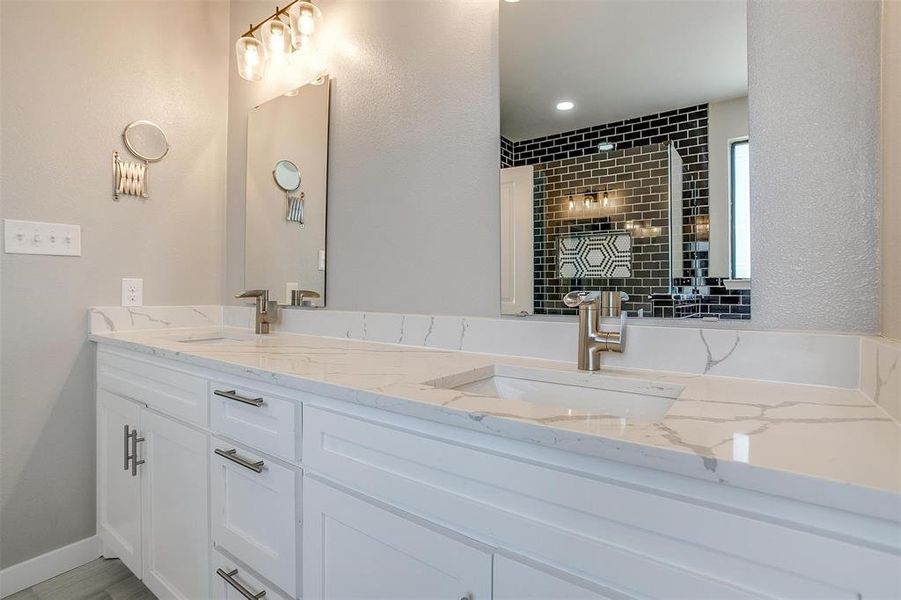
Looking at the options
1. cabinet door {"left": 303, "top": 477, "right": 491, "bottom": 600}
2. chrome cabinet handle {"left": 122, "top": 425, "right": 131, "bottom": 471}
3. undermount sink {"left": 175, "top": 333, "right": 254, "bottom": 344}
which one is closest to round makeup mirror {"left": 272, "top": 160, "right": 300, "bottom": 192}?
undermount sink {"left": 175, "top": 333, "right": 254, "bottom": 344}

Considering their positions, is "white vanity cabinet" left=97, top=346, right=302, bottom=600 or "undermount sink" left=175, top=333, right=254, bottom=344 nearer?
"white vanity cabinet" left=97, top=346, right=302, bottom=600

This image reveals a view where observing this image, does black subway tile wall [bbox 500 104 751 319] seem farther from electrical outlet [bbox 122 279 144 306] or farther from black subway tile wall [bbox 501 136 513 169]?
electrical outlet [bbox 122 279 144 306]

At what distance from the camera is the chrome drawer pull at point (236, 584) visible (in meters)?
1.15

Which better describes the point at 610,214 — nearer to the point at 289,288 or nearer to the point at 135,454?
the point at 289,288

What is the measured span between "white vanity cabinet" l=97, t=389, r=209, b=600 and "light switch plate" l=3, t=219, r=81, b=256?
57cm

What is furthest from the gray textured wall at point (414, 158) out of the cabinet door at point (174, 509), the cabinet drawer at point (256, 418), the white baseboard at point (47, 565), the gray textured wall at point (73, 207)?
the white baseboard at point (47, 565)

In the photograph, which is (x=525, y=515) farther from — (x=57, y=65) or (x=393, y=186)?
(x=57, y=65)

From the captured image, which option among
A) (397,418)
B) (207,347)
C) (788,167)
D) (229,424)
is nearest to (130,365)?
(207,347)

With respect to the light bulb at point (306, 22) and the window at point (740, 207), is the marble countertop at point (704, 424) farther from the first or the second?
the light bulb at point (306, 22)

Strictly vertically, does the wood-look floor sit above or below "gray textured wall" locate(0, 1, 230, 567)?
below

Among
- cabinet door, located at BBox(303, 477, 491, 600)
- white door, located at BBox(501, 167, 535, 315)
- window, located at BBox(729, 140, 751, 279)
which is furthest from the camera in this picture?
white door, located at BBox(501, 167, 535, 315)

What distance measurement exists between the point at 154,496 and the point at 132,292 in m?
0.89

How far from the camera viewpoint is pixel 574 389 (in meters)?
1.10

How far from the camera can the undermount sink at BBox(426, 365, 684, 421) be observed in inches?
39.8
